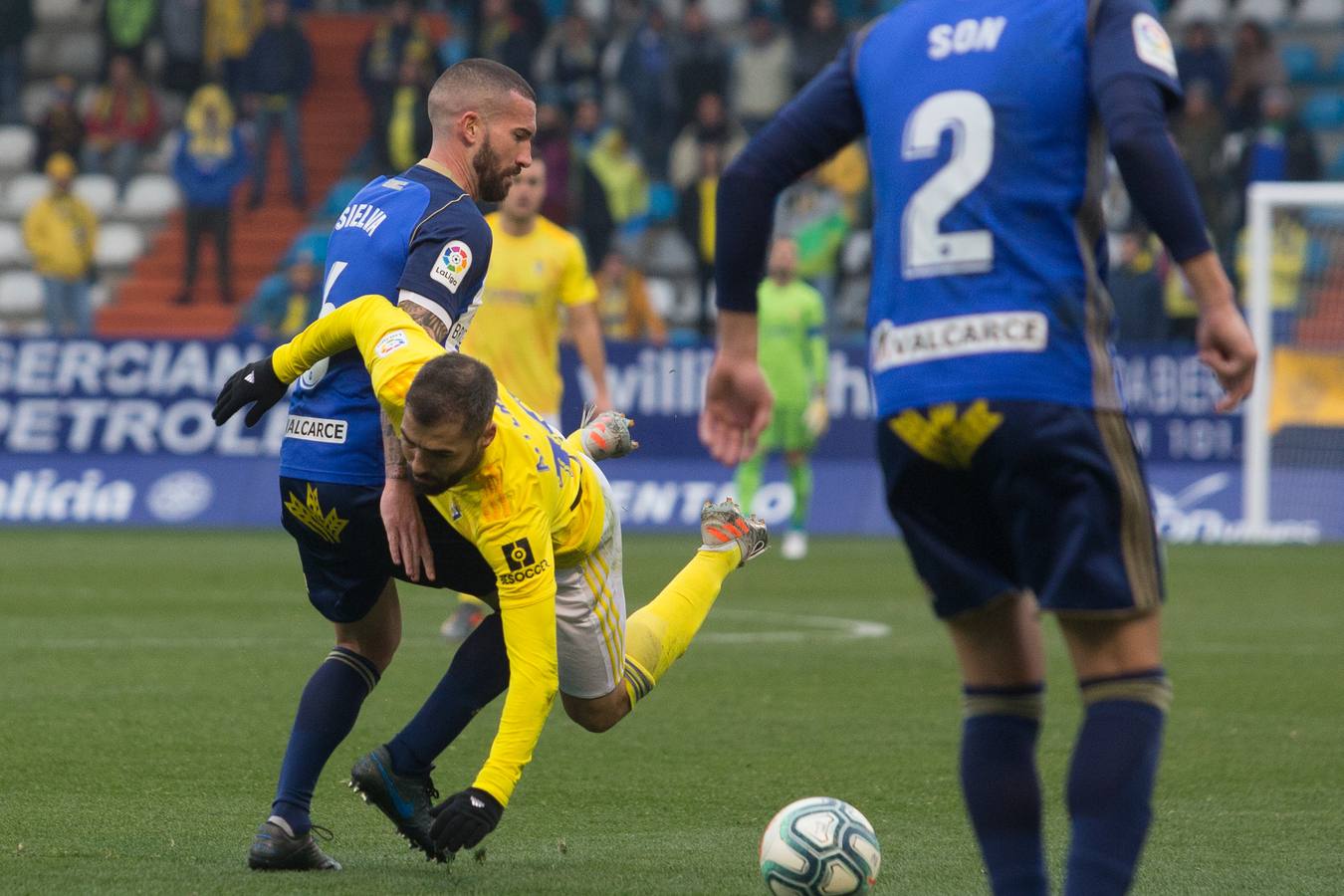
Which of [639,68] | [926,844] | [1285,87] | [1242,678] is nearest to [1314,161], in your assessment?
[1285,87]

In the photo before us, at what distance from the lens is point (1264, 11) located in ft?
82.3

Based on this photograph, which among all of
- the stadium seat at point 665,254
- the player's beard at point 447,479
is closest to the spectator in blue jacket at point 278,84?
the stadium seat at point 665,254

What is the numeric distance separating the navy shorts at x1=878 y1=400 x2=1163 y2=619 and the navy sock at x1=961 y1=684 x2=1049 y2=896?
218 millimetres

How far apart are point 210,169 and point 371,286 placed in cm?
1825

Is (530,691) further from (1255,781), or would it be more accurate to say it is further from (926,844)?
(1255,781)

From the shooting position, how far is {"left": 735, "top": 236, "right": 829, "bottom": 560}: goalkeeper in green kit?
53.0ft

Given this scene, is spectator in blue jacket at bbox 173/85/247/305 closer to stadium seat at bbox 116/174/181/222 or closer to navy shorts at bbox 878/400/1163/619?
stadium seat at bbox 116/174/181/222

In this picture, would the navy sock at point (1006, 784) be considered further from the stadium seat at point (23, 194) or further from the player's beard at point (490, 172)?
the stadium seat at point (23, 194)

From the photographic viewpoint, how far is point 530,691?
4598mm

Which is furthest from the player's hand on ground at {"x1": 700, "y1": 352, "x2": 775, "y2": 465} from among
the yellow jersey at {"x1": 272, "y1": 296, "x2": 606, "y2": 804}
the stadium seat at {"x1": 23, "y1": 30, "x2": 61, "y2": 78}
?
the stadium seat at {"x1": 23, "y1": 30, "x2": 61, "y2": 78}

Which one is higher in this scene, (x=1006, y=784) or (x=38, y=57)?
(x=38, y=57)

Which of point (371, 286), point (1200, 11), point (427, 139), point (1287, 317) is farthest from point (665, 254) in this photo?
point (371, 286)

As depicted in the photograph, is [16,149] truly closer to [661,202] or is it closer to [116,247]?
[116,247]

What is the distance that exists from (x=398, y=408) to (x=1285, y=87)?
20.3 m
